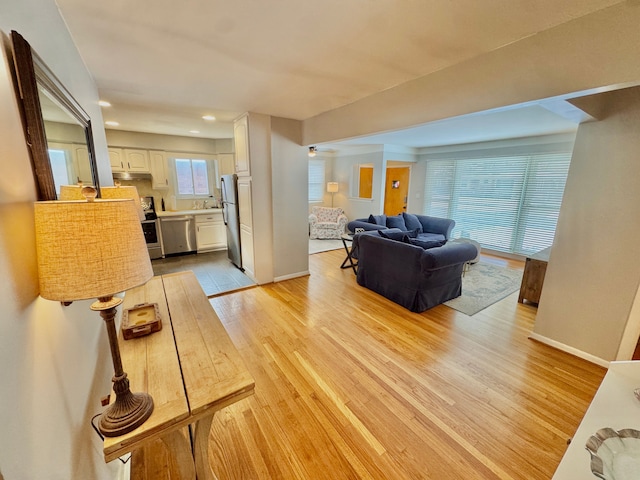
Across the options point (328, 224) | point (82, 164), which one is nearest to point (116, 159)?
point (82, 164)

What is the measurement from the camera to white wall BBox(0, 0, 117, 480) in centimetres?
57

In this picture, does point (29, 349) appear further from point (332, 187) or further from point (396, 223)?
point (332, 187)

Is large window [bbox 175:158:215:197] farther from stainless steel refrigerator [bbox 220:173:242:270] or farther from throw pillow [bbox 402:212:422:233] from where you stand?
throw pillow [bbox 402:212:422:233]

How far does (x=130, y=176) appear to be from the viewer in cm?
482

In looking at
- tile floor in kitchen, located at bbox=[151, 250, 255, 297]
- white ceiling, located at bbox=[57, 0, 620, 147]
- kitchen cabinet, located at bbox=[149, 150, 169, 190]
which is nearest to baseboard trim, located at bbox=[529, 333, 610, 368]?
white ceiling, located at bbox=[57, 0, 620, 147]

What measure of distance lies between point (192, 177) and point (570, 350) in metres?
6.42

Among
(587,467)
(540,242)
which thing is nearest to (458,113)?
(587,467)

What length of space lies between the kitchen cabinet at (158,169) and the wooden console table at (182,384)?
14.4ft

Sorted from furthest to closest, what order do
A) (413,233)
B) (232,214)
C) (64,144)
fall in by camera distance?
1. (413,233)
2. (232,214)
3. (64,144)

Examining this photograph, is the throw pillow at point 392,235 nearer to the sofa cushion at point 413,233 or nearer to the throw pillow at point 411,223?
the sofa cushion at point 413,233

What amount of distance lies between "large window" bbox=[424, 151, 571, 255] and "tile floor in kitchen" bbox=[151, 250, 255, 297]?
17.2 ft

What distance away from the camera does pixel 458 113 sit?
1934 mm

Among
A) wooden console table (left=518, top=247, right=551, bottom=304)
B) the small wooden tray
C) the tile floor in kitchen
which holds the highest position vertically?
the small wooden tray

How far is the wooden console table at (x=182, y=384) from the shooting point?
0.92 meters
